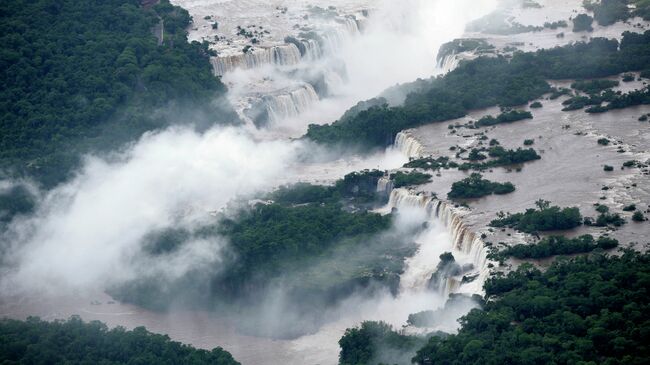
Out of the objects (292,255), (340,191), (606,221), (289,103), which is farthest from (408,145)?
(606,221)

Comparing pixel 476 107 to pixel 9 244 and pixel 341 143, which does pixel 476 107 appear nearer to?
pixel 341 143

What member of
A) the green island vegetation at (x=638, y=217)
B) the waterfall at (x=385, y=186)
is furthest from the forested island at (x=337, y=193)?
the waterfall at (x=385, y=186)

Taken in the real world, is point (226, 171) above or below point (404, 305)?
above

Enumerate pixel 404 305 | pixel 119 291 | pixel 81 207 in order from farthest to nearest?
pixel 81 207, pixel 119 291, pixel 404 305

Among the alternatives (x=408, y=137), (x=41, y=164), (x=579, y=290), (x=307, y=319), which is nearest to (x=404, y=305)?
(x=307, y=319)

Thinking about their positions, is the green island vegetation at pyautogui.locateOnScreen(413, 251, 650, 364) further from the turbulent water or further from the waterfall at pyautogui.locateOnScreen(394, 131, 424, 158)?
the waterfall at pyautogui.locateOnScreen(394, 131, 424, 158)

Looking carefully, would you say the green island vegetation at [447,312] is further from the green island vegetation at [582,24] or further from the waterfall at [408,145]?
the green island vegetation at [582,24]
